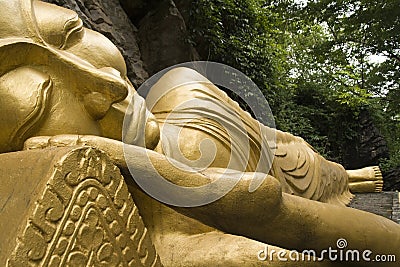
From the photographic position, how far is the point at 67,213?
0.65 meters

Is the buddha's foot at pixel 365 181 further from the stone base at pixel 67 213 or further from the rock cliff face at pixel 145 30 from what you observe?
the stone base at pixel 67 213

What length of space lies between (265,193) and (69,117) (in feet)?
1.31

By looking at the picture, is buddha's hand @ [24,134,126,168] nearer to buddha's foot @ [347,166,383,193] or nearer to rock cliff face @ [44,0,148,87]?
buddha's foot @ [347,166,383,193]

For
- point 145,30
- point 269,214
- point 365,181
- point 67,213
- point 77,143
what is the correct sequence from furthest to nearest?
point 145,30 → point 365,181 → point 269,214 → point 77,143 → point 67,213

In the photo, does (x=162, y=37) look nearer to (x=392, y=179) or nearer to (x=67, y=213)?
(x=67, y=213)

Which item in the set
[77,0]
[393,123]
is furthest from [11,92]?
[393,123]

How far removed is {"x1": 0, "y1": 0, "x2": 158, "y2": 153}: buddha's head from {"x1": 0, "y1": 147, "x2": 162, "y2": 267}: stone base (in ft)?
0.43

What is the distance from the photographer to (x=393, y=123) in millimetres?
7234

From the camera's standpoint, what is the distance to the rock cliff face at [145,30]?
3277 mm

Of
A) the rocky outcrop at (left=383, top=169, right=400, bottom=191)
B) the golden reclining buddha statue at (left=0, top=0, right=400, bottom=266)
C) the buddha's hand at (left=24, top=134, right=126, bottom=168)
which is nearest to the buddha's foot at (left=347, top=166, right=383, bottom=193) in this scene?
the golden reclining buddha statue at (left=0, top=0, right=400, bottom=266)

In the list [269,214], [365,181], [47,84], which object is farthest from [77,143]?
[365,181]

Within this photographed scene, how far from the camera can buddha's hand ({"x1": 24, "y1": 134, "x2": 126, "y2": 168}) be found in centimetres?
82

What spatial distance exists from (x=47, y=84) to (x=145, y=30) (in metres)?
3.16

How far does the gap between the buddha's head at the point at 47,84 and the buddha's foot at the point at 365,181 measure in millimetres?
1896
